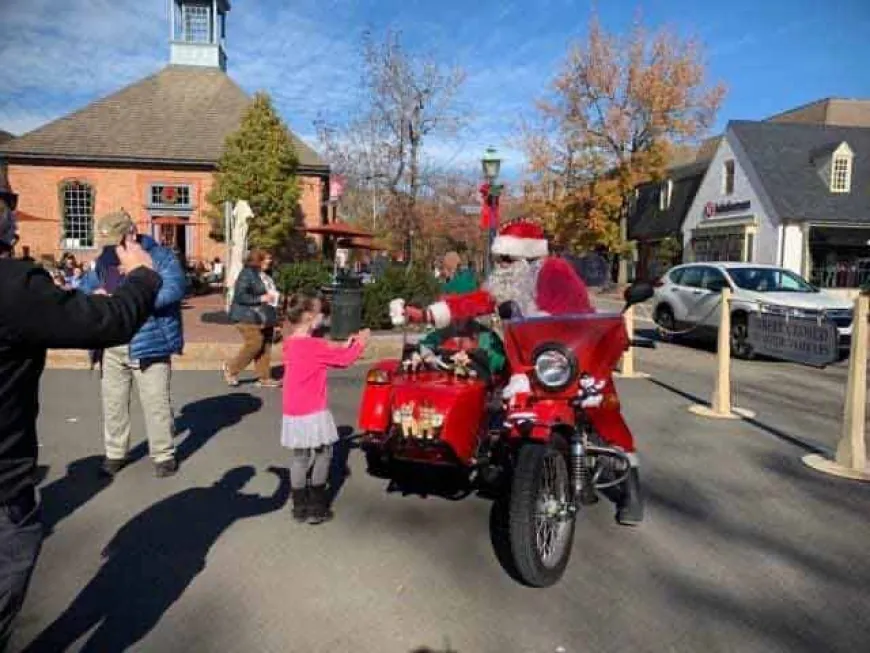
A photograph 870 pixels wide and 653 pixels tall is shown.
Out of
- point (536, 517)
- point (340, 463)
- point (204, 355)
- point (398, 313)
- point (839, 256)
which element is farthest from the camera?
point (839, 256)

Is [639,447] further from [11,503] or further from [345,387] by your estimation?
[11,503]

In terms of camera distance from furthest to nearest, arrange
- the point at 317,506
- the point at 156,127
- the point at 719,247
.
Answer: the point at 719,247 → the point at 156,127 → the point at 317,506

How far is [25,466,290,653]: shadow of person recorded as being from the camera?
3189 millimetres

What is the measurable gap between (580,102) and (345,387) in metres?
32.1

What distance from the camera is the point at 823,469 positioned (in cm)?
578

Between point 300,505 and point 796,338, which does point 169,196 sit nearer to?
point 300,505

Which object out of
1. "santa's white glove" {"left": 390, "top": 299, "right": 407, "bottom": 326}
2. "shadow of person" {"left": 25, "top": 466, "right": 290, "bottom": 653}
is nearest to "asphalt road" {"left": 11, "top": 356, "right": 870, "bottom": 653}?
"shadow of person" {"left": 25, "top": 466, "right": 290, "bottom": 653}

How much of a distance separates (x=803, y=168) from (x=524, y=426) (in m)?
35.3

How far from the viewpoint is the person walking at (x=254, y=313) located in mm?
9164

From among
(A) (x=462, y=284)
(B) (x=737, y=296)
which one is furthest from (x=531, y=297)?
(B) (x=737, y=296)

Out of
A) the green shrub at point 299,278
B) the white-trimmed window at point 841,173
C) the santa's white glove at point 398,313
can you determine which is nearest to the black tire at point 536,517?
the santa's white glove at point 398,313

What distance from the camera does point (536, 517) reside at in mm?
3555

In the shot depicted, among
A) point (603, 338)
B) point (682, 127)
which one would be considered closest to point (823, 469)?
point (603, 338)

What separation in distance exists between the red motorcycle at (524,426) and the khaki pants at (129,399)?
6.51 ft
